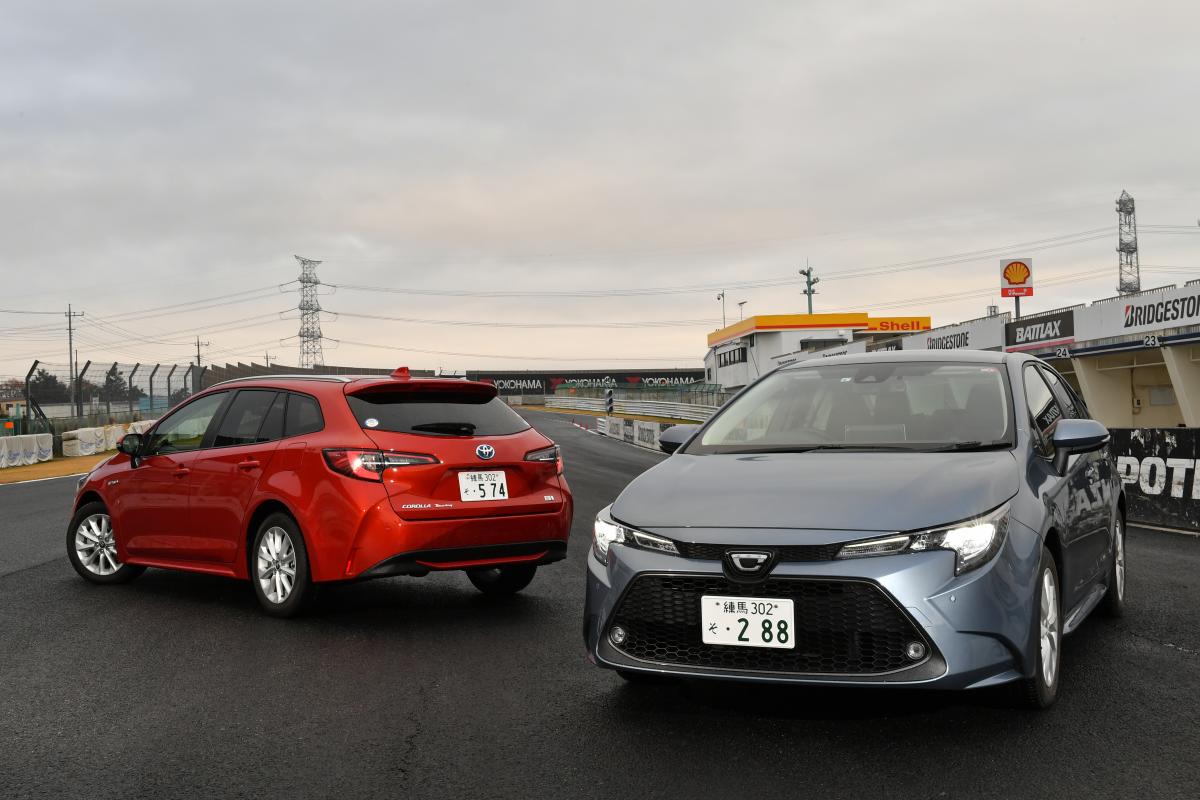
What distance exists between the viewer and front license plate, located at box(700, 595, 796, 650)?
387 cm

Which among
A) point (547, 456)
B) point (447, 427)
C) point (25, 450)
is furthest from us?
point (25, 450)

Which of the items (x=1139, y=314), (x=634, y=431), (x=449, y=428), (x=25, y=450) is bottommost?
(x=634, y=431)

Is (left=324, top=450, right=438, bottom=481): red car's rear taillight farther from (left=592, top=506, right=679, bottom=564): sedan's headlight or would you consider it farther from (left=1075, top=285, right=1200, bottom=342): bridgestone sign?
(left=1075, top=285, right=1200, bottom=342): bridgestone sign

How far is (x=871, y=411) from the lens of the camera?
5.23 metres

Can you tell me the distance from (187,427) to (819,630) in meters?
5.24

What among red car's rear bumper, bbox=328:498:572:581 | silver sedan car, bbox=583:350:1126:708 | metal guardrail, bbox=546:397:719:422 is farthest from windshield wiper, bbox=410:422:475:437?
metal guardrail, bbox=546:397:719:422

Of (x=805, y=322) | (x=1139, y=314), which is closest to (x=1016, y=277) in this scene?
(x=1139, y=314)

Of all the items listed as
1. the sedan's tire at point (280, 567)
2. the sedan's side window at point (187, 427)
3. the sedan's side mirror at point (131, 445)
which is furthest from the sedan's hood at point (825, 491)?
the sedan's side mirror at point (131, 445)

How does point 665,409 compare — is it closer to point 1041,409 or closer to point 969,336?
point 969,336

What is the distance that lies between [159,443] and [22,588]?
5.11 ft

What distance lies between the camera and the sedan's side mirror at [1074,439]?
4820 millimetres

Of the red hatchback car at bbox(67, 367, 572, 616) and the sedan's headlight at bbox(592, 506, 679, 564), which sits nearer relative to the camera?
the sedan's headlight at bbox(592, 506, 679, 564)

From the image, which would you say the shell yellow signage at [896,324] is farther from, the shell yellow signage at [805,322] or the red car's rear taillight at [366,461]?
the red car's rear taillight at [366,461]

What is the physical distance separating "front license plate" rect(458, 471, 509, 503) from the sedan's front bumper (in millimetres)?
2483
